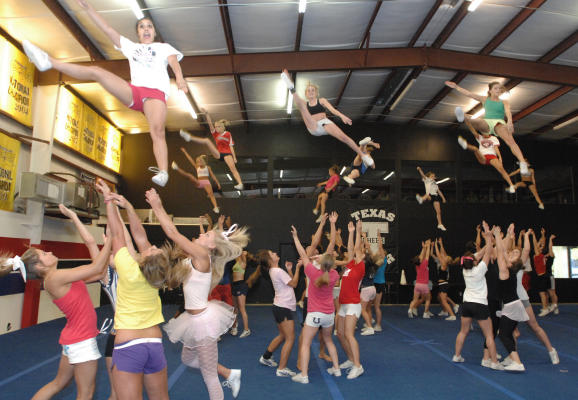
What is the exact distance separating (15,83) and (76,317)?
23.4 ft

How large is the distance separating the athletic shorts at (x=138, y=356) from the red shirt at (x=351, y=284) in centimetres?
322

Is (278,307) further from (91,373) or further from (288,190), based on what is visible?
(288,190)

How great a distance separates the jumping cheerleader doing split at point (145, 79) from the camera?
2756mm

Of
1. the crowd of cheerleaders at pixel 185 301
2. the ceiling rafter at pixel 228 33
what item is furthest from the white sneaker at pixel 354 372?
the ceiling rafter at pixel 228 33

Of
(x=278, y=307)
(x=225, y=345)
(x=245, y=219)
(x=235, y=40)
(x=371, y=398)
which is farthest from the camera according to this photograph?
(x=245, y=219)

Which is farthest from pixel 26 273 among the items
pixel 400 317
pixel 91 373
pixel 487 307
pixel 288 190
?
pixel 288 190

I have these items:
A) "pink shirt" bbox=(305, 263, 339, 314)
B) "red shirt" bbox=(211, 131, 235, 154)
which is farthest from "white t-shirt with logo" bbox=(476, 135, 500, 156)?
"red shirt" bbox=(211, 131, 235, 154)

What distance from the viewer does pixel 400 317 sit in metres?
10.8

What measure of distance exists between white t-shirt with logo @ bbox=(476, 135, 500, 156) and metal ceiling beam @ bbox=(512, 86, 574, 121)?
587 cm

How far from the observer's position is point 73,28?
27.3 feet

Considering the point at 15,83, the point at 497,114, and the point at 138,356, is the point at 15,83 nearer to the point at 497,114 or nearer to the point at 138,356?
the point at 138,356

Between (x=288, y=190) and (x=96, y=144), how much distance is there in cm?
624

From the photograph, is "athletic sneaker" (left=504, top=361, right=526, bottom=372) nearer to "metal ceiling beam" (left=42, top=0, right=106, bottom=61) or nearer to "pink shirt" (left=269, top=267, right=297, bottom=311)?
"pink shirt" (left=269, top=267, right=297, bottom=311)

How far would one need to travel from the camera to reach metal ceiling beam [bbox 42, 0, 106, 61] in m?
7.66
